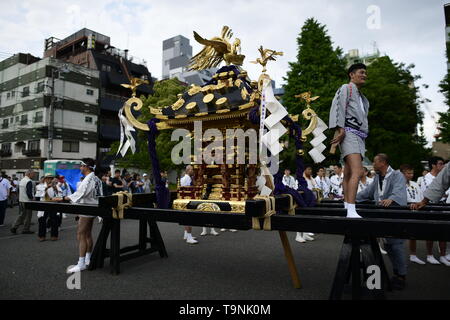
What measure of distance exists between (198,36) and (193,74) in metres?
42.4

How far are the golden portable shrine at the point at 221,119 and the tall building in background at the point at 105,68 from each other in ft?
98.5

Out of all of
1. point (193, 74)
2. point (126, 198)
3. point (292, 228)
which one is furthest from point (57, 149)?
point (292, 228)

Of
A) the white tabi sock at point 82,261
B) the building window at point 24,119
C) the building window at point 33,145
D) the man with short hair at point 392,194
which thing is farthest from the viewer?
the building window at point 24,119

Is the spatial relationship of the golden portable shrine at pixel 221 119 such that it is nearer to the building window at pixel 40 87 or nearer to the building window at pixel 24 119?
the building window at pixel 40 87

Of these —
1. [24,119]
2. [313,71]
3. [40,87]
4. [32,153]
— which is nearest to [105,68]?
[40,87]

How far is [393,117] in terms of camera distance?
20875mm

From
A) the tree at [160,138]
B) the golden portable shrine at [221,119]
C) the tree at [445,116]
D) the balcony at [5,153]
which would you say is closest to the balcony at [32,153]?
the balcony at [5,153]

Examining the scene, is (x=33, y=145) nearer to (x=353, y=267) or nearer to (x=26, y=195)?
(x=26, y=195)

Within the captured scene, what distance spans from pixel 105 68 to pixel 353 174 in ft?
127

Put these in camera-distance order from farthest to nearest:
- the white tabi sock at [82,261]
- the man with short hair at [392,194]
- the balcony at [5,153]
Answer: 1. the balcony at [5,153]
2. the white tabi sock at [82,261]
3. the man with short hair at [392,194]

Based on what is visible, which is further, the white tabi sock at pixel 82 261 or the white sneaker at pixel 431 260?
the white sneaker at pixel 431 260

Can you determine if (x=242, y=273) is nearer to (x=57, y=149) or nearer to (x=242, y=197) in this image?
(x=242, y=197)

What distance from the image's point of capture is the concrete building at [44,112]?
30125mm

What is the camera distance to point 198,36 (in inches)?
211
